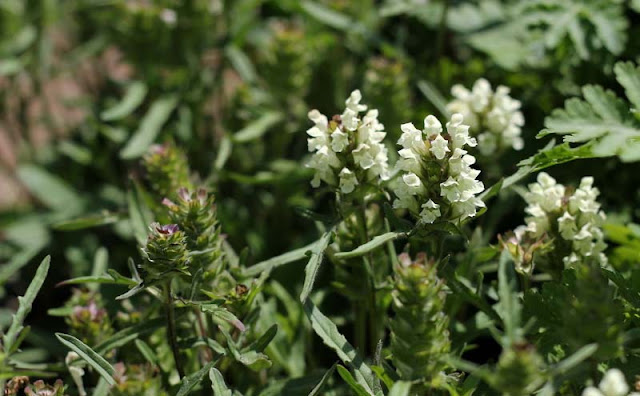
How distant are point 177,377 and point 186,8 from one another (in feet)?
6.29

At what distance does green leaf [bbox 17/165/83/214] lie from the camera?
3.76 meters

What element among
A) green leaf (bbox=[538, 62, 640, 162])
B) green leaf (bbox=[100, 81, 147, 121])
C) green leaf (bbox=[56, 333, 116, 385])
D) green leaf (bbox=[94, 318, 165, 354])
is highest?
green leaf (bbox=[538, 62, 640, 162])

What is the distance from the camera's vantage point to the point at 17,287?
3.64 meters

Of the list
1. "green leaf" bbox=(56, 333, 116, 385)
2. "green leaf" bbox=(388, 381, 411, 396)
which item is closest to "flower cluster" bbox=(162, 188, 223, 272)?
"green leaf" bbox=(56, 333, 116, 385)

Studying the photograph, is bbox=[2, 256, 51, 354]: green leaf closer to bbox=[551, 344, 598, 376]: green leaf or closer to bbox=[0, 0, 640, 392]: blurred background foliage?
bbox=[0, 0, 640, 392]: blurred background foliage

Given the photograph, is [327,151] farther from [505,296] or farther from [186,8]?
[186,8]

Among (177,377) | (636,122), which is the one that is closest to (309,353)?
(177,377)

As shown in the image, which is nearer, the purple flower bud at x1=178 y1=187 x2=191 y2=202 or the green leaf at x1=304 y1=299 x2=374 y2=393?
the green leaf at x1=304 y1=299 x2=374 y2=393

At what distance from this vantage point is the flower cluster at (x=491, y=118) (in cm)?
267

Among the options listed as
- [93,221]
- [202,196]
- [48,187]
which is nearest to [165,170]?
[93,221]

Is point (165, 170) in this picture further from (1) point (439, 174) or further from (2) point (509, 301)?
(2) point (509, 301)

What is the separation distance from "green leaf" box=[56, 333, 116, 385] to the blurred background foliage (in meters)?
0.72

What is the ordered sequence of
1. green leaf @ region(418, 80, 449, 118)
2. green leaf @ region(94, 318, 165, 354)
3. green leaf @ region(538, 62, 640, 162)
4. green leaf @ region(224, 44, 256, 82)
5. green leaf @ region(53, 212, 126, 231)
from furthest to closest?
green leaf @ region(224, 44, 256, 82), green leaf @ region(418, 80, 449, 118), green leaf @ region(53, 212, 126, 231), green leaf @ region(538, 62, 640, 162), green leaf @ region(94, 318, 165, 354)

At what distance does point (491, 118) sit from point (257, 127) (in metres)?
1.11
